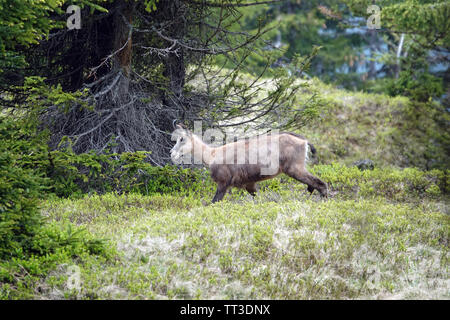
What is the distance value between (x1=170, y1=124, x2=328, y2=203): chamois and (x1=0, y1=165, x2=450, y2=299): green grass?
1.66ft

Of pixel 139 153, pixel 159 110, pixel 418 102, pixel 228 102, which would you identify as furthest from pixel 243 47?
pixel 418 102

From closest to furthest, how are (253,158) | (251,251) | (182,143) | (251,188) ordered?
1. (251,251)
2. (253,158)
3. (182,143)
4. (251,188)

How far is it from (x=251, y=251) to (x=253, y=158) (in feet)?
10.2

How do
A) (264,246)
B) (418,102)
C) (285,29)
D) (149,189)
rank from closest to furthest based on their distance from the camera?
(264,246)
(149,189)
(418,102)
(285,29)

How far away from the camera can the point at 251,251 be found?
671 centimetres

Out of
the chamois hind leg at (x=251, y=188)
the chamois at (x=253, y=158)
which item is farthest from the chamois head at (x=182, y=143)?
the chamois hind leg at (x=251, y=188)

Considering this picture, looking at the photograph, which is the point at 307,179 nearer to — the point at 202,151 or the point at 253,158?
the point at 253,158

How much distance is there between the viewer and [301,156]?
969 cm

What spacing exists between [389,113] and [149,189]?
11.4 metres

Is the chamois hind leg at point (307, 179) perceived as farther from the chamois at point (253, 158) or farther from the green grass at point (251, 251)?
the green grass at point (251, 251)

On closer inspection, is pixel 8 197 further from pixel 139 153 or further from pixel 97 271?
pixel 139 153

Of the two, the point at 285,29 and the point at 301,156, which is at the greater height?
the point at 285,29

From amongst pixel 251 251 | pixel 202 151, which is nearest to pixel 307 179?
pixel 202 151

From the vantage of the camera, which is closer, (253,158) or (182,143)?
(253,158)
